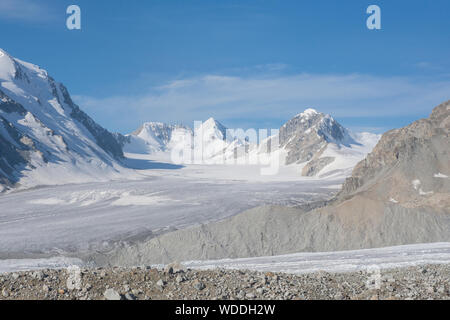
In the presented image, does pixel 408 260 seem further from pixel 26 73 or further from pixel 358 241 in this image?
pixel 26 73

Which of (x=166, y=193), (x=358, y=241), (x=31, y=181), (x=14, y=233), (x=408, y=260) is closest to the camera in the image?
(x=408, y=260)

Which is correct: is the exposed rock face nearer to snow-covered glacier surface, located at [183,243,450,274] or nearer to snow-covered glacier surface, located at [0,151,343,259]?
snow-covered glacier surface, located at [183,243,450,274]

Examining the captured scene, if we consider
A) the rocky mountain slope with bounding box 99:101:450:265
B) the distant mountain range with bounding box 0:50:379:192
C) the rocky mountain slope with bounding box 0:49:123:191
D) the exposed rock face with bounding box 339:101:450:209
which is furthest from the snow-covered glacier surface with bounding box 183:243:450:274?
the rocky mountain slope with bounding box 0:49:123:191

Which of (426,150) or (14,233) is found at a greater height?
(426,150)

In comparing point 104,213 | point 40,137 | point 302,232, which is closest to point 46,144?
point 40,137

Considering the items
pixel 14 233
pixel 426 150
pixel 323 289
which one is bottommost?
pixel 14 233
